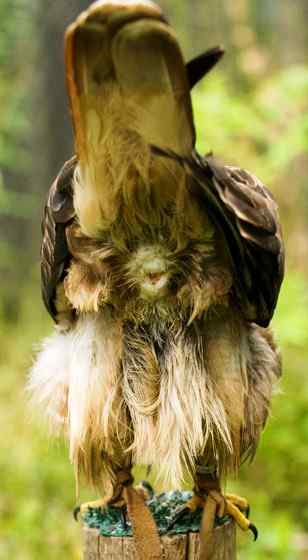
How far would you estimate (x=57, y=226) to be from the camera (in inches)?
128

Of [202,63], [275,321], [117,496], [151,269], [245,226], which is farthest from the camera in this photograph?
[275,321]

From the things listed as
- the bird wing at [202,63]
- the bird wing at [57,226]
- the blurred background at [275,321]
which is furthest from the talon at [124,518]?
the bird wing at [202,63]

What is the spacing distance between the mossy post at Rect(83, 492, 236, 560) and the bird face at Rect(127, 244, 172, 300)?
3.15 ft

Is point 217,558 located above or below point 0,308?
above

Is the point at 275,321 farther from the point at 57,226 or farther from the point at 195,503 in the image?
the point at 57,226

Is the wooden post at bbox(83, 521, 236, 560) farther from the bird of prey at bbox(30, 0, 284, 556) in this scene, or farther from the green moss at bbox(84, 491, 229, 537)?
the bird of prey at bbox(30, 0, 284, 556)

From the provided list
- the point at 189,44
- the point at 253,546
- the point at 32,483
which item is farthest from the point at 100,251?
the point at 189,44

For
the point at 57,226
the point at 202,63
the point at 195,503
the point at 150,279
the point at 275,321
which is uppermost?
the point at 202,63

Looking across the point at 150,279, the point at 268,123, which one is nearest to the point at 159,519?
the point at 150,279

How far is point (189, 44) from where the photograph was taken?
21422 mm

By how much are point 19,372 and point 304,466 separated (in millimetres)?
3374

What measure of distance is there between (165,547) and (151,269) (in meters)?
1.07

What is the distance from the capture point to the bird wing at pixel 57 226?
3232mm

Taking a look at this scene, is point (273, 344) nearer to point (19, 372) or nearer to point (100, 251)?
point (100, 251)
